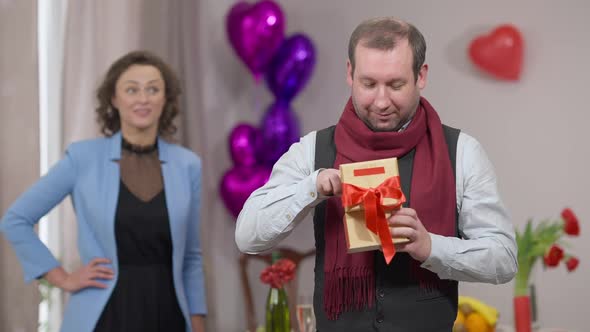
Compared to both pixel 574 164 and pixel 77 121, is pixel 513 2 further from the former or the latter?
pixel 77 121

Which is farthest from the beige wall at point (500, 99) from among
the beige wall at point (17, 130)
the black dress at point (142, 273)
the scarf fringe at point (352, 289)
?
the scarf fringe at point (352, 289)

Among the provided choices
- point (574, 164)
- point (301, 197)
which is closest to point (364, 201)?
point (301, 197)

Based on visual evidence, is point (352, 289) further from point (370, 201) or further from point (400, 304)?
point (370, 201)

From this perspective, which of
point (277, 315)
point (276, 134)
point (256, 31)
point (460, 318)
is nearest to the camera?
point (277, 315)

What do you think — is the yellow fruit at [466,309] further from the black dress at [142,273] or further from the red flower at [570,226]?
the black dress at [142,273]

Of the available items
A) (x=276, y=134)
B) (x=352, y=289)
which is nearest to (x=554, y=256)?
(x=352, y=289)

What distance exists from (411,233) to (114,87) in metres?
1.68

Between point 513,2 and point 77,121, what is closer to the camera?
point 77,121

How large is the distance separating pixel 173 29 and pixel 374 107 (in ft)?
9.91

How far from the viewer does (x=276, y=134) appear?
438 centimetres

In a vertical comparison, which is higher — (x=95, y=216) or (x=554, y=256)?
(x=95, y=216)

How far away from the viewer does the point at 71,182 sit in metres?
2.61

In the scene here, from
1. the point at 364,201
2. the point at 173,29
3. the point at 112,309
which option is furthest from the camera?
the point at 173,29

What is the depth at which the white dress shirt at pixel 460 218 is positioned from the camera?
1465 millimetres
